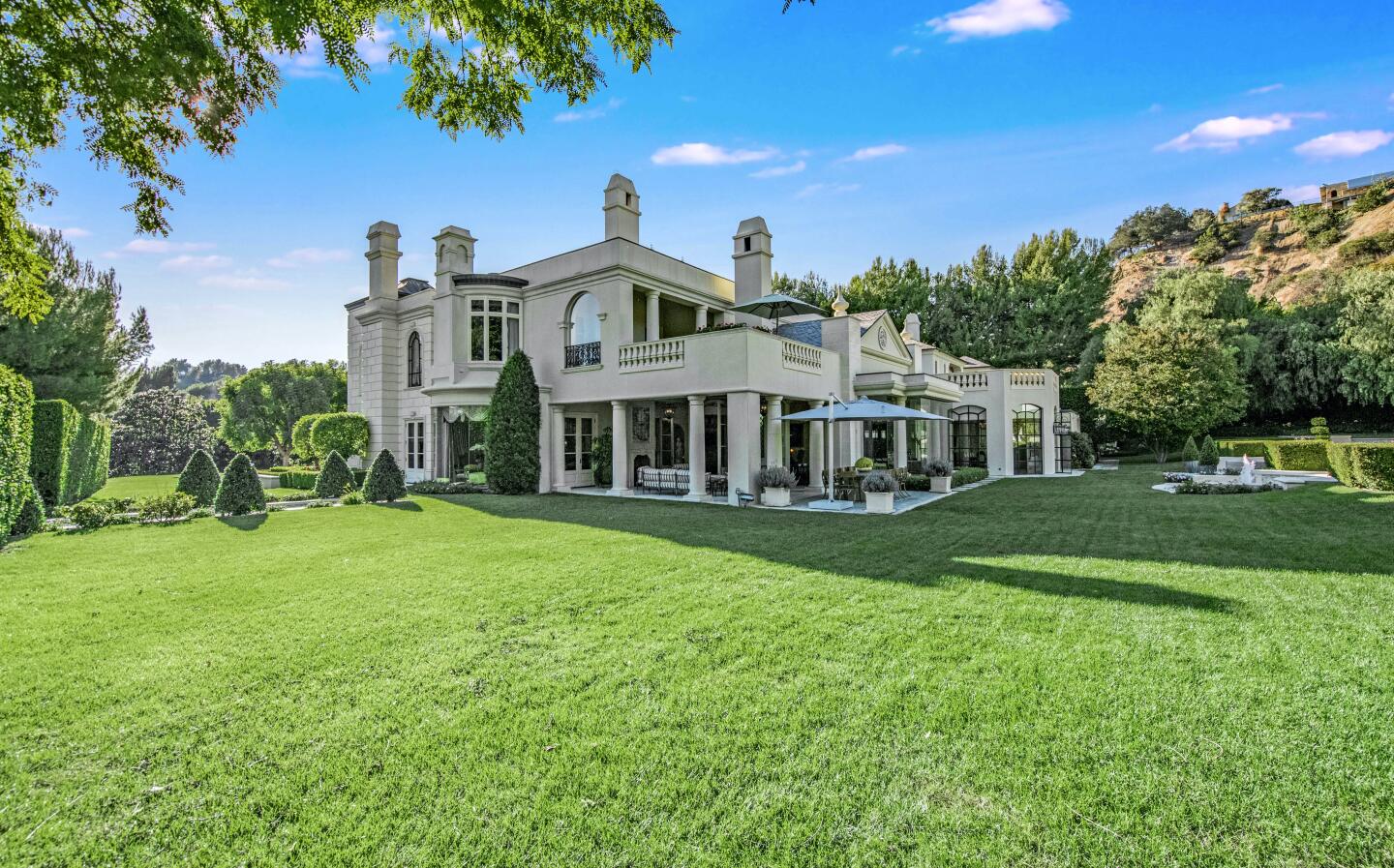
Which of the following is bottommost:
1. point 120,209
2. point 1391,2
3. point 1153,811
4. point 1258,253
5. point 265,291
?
point 1153,811

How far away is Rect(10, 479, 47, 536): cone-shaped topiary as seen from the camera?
9516mm

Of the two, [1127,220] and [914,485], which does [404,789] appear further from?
[1127,220]

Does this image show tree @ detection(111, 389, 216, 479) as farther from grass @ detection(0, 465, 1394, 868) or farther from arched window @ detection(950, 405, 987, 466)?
arched window @ detection(950, 405, 987, 466)

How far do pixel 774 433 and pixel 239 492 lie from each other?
1229 cm

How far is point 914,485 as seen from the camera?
691 inches

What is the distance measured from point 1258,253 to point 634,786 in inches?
3772

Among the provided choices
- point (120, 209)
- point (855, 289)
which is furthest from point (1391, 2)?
point (855, 289)

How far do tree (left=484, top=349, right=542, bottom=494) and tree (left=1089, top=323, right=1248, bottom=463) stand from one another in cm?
2842

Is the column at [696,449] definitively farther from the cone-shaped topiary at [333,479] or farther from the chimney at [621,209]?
the cone-shaped topiary at [333,479]

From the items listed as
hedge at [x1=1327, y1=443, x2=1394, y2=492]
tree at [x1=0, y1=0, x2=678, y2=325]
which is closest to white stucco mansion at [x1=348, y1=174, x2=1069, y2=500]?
tree at [x1=0, y1=0, x2=678, y2=325]

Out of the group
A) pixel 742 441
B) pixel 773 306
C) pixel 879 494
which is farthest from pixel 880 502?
pixel 773 306

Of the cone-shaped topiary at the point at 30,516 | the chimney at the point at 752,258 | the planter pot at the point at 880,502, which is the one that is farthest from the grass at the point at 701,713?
the chimney at the point at 752,258

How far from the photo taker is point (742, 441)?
1424 centimetres

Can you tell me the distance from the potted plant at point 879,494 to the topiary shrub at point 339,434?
18609mm
